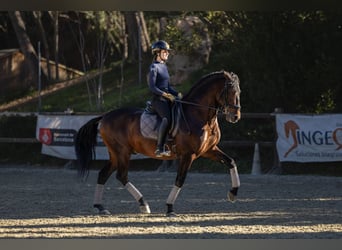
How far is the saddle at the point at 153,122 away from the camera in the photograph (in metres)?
11.2

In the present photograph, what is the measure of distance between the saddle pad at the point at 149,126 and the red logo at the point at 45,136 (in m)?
8.83

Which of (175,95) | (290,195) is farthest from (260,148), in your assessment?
(175,95)

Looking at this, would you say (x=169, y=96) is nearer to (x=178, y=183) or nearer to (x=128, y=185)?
(x=178, y=183)

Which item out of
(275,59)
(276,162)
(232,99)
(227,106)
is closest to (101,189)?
(227,106)

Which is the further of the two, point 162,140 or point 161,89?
point 162,140

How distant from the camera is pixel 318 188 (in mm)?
14758

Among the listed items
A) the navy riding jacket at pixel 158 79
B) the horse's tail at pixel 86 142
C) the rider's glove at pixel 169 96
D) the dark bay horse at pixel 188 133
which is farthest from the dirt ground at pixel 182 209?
the navy riding jacket at pixel 158 79

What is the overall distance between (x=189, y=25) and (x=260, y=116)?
6.67 metres

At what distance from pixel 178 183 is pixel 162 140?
659mm

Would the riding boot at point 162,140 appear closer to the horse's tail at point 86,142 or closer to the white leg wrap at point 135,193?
the white leg wrap at point 135,193

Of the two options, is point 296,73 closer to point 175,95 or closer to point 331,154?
point 331,154

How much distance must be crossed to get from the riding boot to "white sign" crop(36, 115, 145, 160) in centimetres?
797

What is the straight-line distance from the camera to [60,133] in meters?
19.8

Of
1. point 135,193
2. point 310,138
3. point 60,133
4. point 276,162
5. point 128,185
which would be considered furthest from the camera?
point 60,133
